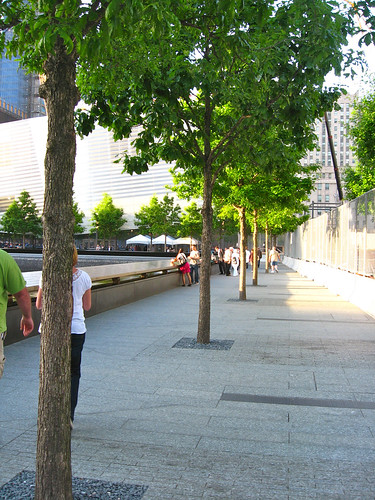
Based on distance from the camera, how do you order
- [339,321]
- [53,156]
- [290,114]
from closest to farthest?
[53,156] < [290,114] < [339,321]

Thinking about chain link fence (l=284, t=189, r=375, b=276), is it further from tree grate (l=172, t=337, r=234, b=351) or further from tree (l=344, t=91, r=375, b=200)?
tree grate (l=172, t=337, r=234, b=351)

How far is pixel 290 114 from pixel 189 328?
5.06 m

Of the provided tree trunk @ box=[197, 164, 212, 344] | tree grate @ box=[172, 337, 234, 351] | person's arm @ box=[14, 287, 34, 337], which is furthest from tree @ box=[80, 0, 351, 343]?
person's arm @ box=[14, 287, 34, 337]

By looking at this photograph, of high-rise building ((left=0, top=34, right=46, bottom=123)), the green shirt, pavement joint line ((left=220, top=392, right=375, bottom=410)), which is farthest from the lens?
high-rise building ((left=0, top=34, right=46, bottom=123))

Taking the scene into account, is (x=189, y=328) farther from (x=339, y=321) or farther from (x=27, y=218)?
(x=27, y=218)

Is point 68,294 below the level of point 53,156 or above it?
below

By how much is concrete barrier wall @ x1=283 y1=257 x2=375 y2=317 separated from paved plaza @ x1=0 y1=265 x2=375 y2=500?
368 cm

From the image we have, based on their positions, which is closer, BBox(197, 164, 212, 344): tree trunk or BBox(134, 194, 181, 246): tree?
BBox(197, 164, 212, 344): tree trunk

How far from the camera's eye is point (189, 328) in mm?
11281

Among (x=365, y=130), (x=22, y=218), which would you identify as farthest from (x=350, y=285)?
(x=22, y=218)

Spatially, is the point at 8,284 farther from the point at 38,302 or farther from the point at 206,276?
the point at 206,276

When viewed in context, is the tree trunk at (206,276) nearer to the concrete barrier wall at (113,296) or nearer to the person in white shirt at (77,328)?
the concrete barrier wall at (113,296)

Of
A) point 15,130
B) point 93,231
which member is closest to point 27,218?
point 93,231

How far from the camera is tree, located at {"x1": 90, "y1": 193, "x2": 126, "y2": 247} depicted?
95.7 metres
